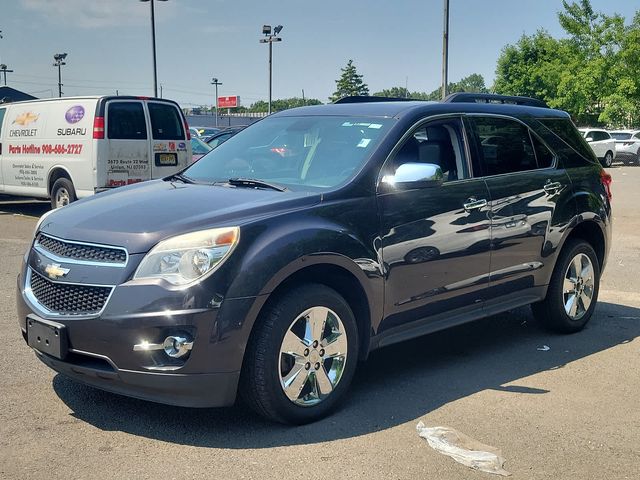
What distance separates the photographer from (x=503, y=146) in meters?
5.71

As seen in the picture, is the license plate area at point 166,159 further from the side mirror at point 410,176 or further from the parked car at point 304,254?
the side mirror at point 410,176

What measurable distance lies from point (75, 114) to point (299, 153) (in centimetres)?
849

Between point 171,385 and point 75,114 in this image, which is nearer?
point 171,385

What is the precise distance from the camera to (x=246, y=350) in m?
3.90

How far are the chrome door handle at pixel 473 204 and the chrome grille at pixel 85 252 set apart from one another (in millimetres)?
2350

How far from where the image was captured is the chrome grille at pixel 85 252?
3.85m

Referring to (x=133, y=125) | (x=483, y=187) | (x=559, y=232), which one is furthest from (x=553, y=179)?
(x=133, y=125)

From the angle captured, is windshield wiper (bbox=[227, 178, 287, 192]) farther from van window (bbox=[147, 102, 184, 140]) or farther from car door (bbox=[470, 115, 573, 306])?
van window (bbox=[147, 102, 184, 140])

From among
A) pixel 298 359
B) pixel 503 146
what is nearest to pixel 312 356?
pixel 298 359

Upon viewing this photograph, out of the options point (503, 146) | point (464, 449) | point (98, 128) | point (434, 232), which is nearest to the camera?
point (464, 449)

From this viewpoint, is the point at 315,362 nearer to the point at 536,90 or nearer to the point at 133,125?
the point at 133,125

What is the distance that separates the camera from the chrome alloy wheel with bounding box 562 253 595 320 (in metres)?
6.19

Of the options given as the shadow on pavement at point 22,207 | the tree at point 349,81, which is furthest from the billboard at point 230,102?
the shadow on pavement at point 22,207

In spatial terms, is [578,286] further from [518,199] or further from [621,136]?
[621,136]
